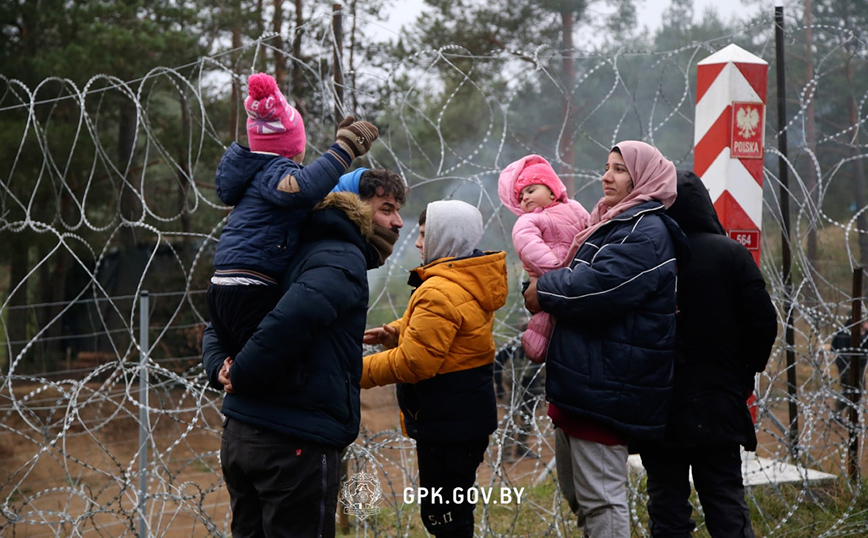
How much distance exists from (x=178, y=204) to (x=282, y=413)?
9632mm

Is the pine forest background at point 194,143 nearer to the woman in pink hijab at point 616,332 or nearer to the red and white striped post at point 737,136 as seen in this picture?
the red and white striped post at point 737,136

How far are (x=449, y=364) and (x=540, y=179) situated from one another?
0.74 m

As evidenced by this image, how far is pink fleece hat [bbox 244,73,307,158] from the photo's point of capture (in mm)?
2279

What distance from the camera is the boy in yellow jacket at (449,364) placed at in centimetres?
261

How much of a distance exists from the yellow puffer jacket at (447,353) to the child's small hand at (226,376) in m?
0.53

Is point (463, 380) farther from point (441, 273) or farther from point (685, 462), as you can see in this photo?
point (685, 462)

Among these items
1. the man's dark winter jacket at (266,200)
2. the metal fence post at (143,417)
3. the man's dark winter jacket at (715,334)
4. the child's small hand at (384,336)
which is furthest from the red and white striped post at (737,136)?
the metal fence post at (143,417)

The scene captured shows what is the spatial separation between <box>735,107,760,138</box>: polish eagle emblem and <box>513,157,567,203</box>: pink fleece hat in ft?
3.81

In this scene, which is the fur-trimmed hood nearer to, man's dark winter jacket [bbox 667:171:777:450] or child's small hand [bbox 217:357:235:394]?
child's small hand [bbox 217:357:235:394]

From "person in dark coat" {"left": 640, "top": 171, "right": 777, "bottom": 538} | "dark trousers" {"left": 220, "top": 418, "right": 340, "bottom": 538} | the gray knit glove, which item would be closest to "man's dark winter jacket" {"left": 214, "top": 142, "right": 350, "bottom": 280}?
the gray knit glove

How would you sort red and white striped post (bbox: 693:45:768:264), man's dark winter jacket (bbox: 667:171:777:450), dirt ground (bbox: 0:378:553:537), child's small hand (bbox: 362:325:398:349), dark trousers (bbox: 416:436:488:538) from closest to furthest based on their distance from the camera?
man's dark winter jacket (bbox: 667:171:777:450) < dark trousers (bbox: 416:436:488:538) < child's small hand (bbox: 362:325:398:349) < red and white striped post (bbox: 693:45:768:264) < dirt ground (bbox: 0:378:553:537)

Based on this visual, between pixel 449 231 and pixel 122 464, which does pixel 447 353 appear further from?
pixel 122 464

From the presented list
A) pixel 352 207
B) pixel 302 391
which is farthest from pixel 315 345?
pixel 352 207

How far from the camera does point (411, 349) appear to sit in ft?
8.46
